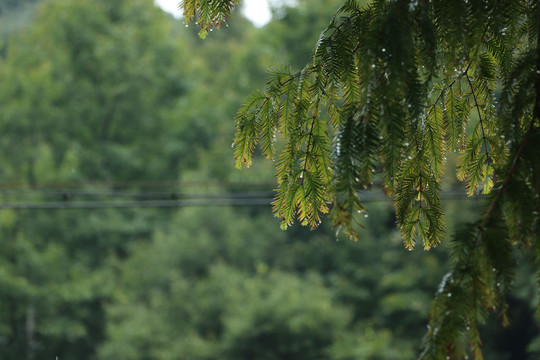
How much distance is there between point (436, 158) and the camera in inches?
93.5

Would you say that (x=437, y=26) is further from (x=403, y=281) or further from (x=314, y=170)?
(x=403, y=281)

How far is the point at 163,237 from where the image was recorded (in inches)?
747

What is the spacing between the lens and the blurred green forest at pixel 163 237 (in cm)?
1620

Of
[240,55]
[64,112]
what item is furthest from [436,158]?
[240,55]

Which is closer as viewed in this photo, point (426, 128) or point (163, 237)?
point (426, 128)

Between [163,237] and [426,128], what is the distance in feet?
56.3

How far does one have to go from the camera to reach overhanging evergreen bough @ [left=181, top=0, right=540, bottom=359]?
5.62ft

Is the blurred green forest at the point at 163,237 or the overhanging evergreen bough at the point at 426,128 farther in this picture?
the blurred green forest at the point at 163,237

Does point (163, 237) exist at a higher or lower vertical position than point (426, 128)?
higher

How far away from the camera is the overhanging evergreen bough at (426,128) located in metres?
1.71

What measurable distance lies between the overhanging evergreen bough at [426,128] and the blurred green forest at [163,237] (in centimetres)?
965

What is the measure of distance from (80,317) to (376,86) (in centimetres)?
1892

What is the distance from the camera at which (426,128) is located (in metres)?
2.32

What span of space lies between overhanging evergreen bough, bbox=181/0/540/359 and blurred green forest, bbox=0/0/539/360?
9.65 meters
